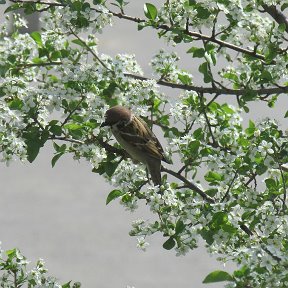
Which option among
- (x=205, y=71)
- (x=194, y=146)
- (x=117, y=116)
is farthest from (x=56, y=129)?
(x=205, y=71)

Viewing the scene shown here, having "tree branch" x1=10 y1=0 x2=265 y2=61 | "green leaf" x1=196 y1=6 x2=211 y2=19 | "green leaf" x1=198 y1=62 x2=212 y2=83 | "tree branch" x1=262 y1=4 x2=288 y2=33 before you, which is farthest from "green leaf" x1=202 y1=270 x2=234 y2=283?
"tree branch" x1=262 y1=4 x2=288 y2=33

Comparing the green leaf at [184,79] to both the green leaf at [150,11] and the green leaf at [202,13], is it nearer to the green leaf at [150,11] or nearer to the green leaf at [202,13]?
the green leaf at [150,11]

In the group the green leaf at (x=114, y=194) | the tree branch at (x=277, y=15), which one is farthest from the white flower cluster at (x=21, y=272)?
the tree branch at (x=277, y=15)

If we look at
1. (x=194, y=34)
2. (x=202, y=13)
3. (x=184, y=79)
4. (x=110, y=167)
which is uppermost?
(x=194, y=34)

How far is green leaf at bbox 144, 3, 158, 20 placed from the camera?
6.70 metres

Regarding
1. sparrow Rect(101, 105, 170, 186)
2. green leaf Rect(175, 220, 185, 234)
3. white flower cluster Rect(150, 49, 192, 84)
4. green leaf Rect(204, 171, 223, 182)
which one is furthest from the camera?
white flower cluster Rect(150, 49, 192, 84)

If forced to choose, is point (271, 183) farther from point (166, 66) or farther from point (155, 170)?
point (166, 66)

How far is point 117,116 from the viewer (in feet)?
20.9

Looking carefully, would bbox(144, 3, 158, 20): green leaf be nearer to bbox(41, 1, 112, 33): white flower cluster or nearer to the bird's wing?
bbox(41, 1, 112, 33): white flower cluster

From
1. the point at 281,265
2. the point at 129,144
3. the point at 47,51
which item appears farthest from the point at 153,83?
the point at 281,265

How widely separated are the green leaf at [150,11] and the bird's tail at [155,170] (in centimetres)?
129

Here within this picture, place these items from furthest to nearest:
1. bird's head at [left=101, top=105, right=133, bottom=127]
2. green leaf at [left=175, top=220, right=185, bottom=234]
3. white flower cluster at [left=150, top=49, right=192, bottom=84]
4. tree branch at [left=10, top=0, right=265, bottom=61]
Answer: white flower cluster at [left=150, top=49, right=192, bottom=84], tree branch at [left=10, top=0, right=265, bottom=61], bird's head at [left=101, top=105, right=133, bottom=127], green leaf at [left=175, top=220, right=185, bottom=234]

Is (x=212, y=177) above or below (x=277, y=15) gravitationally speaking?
below

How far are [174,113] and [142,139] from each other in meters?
0.38
